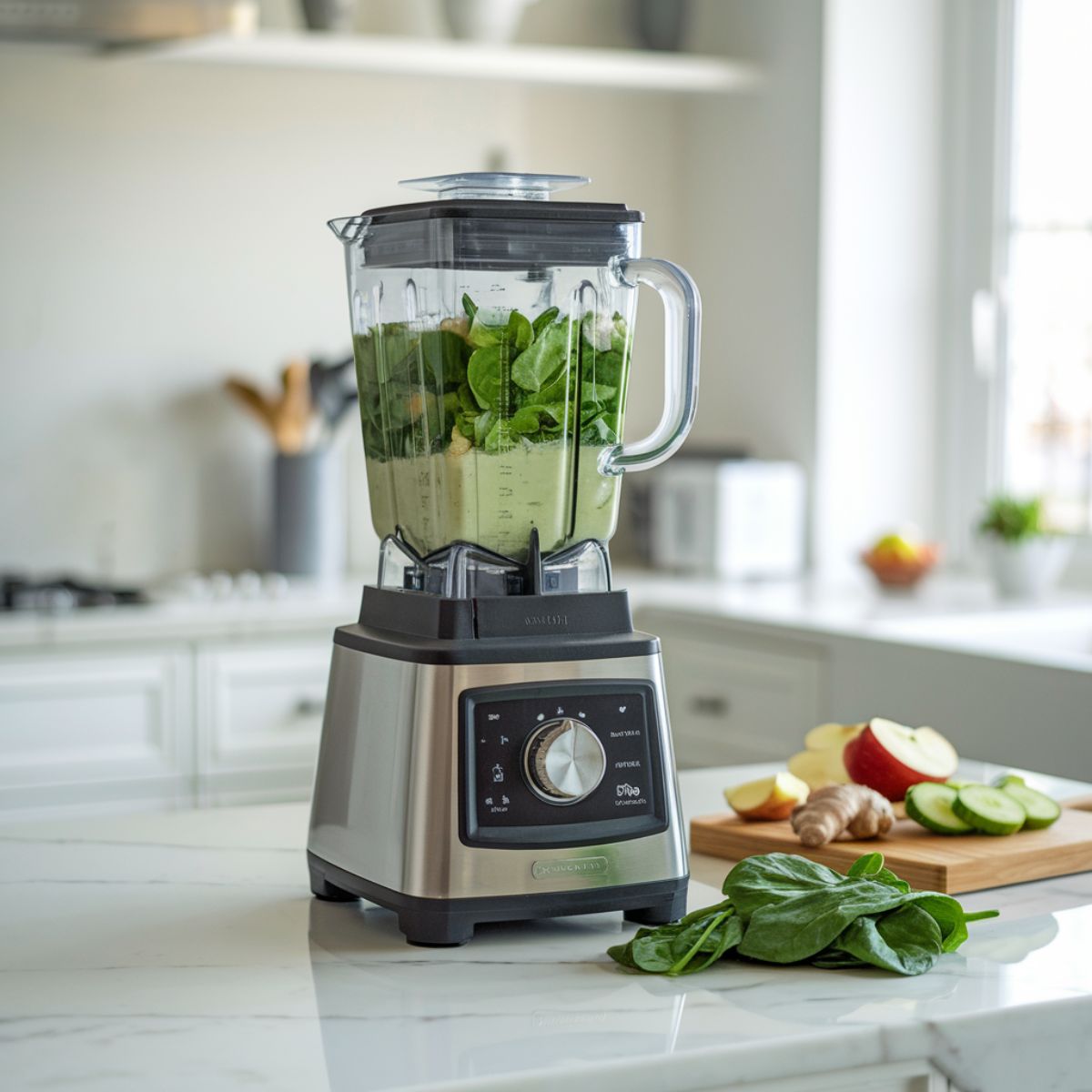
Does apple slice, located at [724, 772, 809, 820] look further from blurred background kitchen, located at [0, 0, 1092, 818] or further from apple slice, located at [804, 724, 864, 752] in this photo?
blurred background kitchen, located at [0, 0, 1092, 818]

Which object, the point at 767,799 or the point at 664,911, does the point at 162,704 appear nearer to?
the point at 767,799

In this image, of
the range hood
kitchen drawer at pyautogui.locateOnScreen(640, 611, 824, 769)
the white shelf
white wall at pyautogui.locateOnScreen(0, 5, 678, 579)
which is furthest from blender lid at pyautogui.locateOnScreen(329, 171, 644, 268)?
white wall at pyautogui.locateOnScreen(0, 5, 678, 579)

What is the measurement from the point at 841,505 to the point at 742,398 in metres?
0.34

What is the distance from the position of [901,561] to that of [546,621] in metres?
1.97

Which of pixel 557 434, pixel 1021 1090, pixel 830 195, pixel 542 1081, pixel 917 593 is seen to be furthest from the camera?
pixel 830 195

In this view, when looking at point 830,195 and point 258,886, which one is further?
point 830,195

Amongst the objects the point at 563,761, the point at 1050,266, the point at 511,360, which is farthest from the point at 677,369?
the point at 1050,266

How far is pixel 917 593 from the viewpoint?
286 cm

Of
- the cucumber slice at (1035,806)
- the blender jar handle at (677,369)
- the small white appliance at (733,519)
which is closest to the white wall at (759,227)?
the small white appliance at (733,519)

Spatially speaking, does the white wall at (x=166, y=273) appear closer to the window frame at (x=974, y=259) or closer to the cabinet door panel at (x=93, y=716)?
the cabinet door panel at (x=93, y=716)

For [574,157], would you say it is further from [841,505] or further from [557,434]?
[557,434]

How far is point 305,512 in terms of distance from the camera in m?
3.03

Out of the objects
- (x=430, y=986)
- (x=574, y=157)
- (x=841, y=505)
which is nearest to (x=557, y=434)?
(x=430, y=986)

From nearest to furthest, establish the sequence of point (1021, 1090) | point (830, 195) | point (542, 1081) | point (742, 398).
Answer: point (542, 1081), point (1021, 1090), point (830, 195), point (742, 398)
